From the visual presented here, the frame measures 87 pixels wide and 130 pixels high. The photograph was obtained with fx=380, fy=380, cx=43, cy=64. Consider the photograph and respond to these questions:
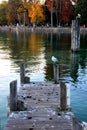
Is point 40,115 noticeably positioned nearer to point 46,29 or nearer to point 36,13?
point 46,29

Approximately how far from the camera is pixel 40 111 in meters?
14.0

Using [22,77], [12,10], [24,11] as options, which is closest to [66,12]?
[24,11]

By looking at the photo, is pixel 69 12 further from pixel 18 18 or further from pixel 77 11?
pixel 18 18

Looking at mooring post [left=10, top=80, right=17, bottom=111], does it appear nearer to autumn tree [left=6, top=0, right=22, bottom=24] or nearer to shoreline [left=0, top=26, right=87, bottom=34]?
shoreline [left=0, top=26, right=87, bottom=34]

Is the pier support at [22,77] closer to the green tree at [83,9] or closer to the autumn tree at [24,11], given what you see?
the green tree at [83,9]

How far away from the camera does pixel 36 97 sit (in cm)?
1634

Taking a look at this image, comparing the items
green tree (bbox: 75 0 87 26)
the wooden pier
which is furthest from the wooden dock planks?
green tree (bbox: 75 0 87 26)

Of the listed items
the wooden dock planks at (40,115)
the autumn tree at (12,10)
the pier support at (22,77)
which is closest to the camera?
the wooden dock planks at (40,115)

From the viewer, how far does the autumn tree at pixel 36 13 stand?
119 m

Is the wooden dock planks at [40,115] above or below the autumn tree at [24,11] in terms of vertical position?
above

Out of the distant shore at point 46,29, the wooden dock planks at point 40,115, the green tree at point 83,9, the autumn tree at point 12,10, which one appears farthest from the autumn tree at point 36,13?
the wooden dock planks at point 40,115

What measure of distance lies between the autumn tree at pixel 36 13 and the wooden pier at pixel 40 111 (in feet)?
336

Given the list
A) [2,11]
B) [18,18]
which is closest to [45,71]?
[18,18]

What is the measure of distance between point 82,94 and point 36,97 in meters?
4.75
